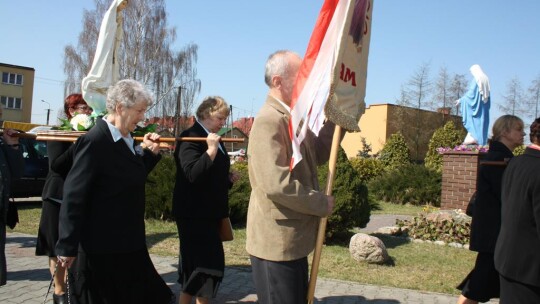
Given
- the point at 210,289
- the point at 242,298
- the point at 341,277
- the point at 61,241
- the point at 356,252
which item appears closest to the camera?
the point at 61,241

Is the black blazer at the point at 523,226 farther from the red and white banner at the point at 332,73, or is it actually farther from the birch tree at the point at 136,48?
the birch tree at the point at 136,48

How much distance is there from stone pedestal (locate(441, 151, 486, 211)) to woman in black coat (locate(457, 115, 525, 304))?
7457 mm

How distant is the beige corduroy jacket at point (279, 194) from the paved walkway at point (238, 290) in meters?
2.55

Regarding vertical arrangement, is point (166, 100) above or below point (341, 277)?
above

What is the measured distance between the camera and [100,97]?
4.64 meters

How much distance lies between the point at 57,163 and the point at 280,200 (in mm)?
2237

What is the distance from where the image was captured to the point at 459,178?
11.6 m

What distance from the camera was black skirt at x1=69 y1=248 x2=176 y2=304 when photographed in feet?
9.53

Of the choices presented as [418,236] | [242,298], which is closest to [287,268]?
[242,298]

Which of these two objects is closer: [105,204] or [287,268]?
[287,268]

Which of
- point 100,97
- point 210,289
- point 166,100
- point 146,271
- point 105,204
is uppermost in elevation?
point 166,100

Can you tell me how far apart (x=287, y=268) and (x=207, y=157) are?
56.2 inches

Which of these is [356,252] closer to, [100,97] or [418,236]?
[418,236]

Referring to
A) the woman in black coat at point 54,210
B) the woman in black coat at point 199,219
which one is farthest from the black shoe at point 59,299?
the woman in black coat at point 199,219
